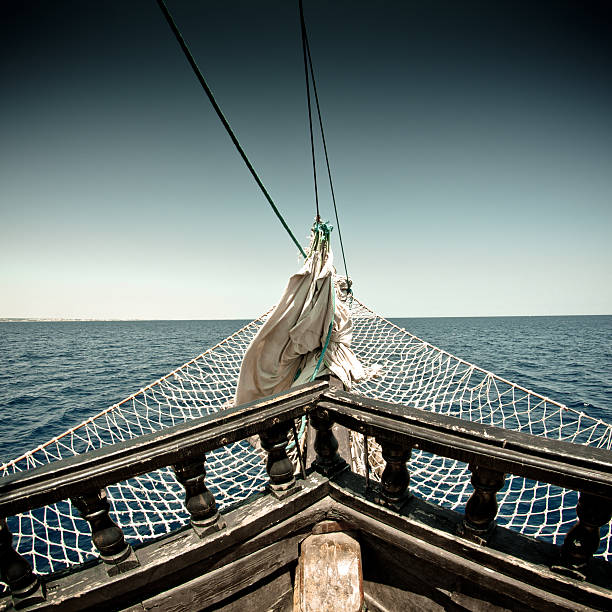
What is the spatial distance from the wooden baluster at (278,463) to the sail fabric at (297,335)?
1.41m

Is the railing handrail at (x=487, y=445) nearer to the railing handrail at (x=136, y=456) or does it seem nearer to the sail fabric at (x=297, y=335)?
the railing handrail at (x=136, y=456)

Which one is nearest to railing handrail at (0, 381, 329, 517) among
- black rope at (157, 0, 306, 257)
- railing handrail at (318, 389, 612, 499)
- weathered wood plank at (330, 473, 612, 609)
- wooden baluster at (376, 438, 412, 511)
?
railing handrail at (318, 389, 612, 499)

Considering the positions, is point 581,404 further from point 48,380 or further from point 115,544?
point 48,380

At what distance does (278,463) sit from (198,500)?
39 cm

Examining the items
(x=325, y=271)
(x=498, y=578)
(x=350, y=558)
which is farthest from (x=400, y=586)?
(x=325, y=271)

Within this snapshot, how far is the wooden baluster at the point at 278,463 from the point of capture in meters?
1.53

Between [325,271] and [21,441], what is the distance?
1185 centimetres

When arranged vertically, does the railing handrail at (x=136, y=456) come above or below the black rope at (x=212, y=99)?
below

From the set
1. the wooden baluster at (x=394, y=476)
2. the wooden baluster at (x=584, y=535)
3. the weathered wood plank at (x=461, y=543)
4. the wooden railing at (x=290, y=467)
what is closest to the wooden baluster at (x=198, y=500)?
the wooden railing at (x=290, y=467)

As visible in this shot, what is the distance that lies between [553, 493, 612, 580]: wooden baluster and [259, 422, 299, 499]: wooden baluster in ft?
3.46

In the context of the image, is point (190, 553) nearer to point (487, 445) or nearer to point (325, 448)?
point (325, 448)

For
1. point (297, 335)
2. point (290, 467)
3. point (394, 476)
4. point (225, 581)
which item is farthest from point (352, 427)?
point (297, 335)

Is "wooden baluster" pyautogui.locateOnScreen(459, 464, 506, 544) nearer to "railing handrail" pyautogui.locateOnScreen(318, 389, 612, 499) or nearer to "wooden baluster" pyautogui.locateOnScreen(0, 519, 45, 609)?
"railing handrail" pyautogui.locateOnScreen(318, 389, 612, 499)

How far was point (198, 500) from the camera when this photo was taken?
135 cm
